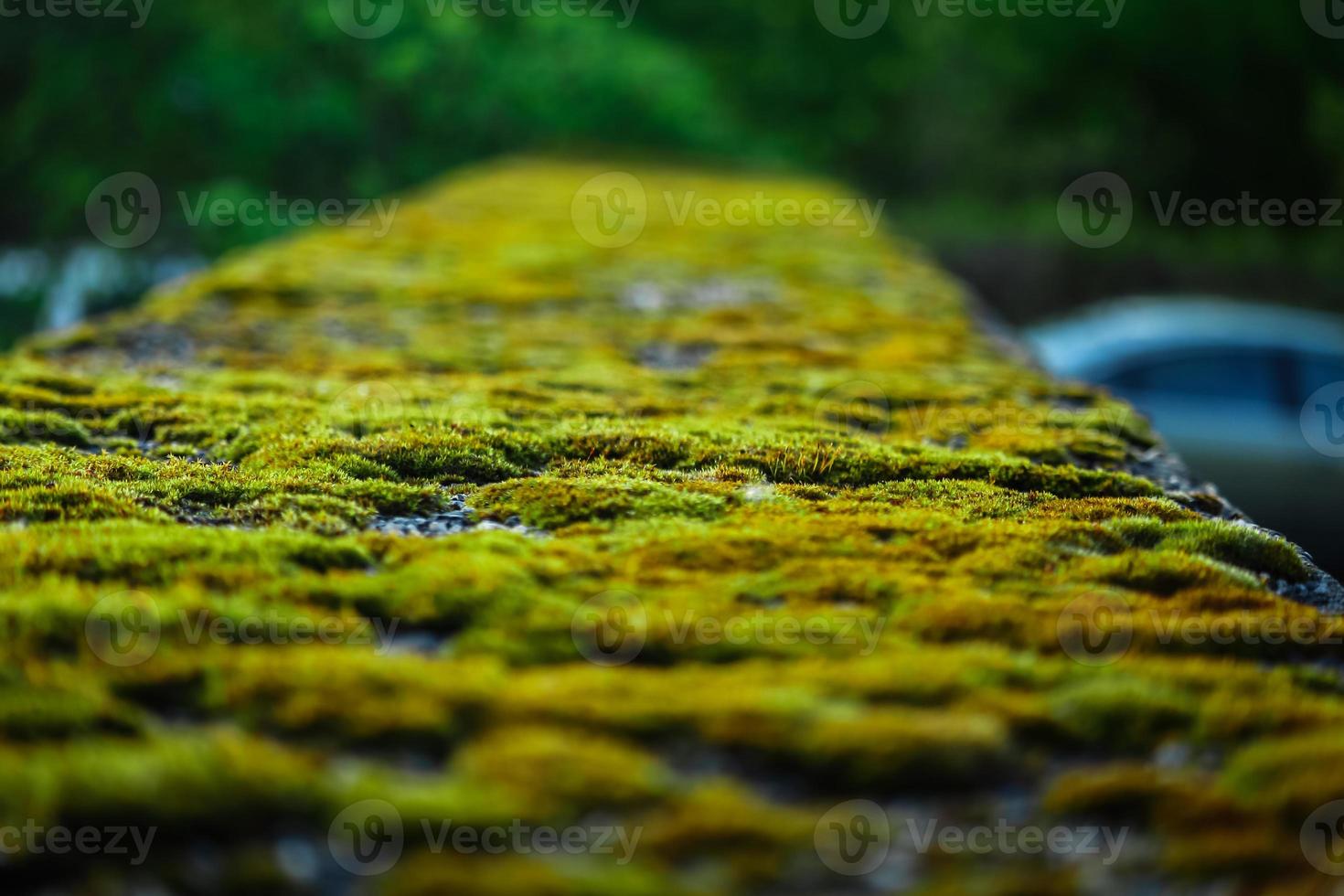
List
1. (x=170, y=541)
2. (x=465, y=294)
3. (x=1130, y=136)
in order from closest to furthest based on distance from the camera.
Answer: (x=170, y=541) → (x=465, y=294) → (x=1130, y=136)

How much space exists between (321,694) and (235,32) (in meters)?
14.0

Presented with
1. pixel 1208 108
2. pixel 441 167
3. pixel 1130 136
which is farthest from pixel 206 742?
pixel 1208 108

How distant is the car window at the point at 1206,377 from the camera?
7.36 m

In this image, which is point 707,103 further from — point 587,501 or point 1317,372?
point 587,501

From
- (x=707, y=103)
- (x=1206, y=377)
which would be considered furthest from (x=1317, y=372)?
(x=707, y=103)

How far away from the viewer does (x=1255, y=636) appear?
233 cm

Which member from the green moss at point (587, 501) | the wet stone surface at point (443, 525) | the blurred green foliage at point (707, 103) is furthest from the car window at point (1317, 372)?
the blurred green foliage at point (707, 103)

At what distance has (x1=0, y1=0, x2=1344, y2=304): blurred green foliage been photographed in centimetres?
1375

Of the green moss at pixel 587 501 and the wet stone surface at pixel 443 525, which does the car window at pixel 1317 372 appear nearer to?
the green moss at pixel 587 501

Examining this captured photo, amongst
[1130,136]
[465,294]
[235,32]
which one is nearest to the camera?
[465,294]

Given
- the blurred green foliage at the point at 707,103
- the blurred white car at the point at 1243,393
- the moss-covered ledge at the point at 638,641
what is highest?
the blurred green foliage at the point at 707,103

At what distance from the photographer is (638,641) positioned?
2.22 metres

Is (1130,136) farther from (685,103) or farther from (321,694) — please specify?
(321,694)

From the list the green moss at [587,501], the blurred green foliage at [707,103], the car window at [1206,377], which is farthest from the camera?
the blurred green foliage at [707,103]
